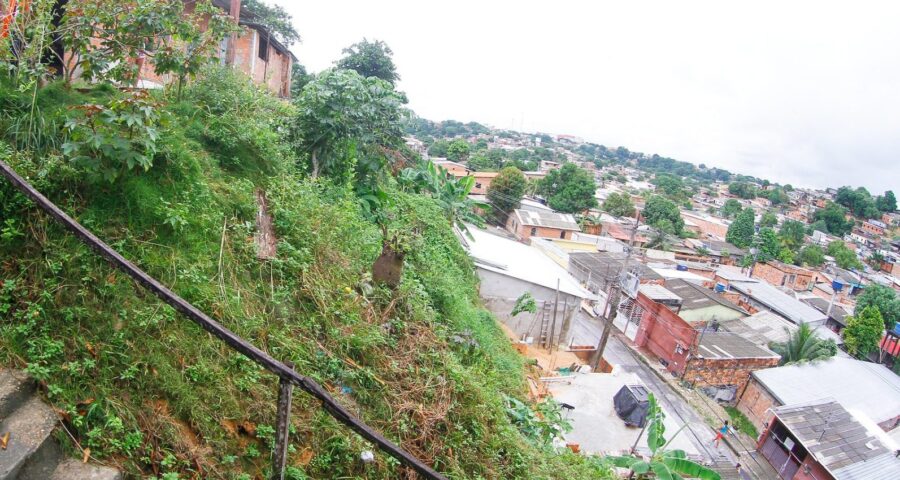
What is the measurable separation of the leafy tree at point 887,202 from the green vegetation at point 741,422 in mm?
102905

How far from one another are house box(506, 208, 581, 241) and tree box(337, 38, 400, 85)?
16.7 m

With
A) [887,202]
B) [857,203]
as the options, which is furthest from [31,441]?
[887,202]

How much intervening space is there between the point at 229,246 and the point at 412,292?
93.7 inches

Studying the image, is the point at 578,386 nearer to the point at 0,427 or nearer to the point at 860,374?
the point at 0,427

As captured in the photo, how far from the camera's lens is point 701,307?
76.7ft

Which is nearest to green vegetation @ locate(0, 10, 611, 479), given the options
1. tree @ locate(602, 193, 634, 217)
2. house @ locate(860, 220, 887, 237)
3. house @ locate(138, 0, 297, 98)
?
house @ locate(138, 0, 297, 98)

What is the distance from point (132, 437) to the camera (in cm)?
244

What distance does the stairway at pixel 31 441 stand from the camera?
2143mm

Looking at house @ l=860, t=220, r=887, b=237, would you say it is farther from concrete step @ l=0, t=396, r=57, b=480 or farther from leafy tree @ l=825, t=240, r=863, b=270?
concrete step @ l=0, t=396, r=57, b=480

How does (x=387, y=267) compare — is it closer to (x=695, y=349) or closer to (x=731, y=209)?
(x=695, y=349)

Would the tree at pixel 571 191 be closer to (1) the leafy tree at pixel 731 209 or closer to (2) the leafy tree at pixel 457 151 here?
(2) the leafy tree at pixel 457 151

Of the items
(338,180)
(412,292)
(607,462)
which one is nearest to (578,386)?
(607,462)

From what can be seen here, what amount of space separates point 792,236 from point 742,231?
19.8 ft

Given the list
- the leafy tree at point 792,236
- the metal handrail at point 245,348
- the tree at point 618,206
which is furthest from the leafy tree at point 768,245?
the metal handrail at point 245,348
